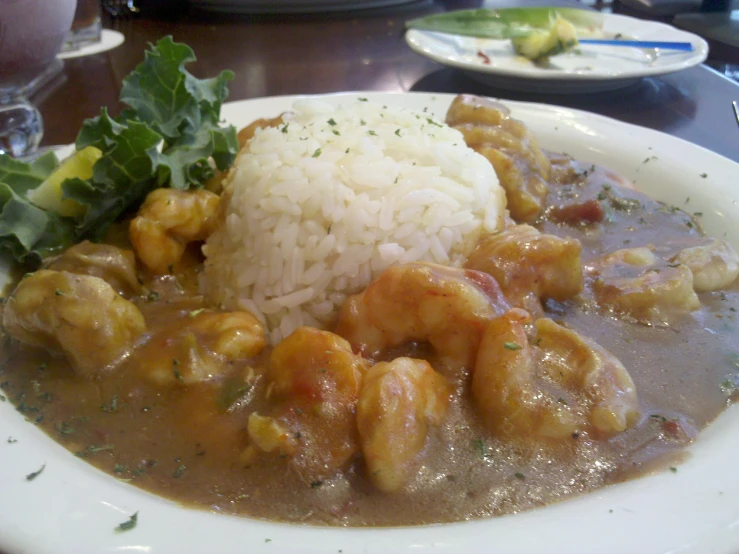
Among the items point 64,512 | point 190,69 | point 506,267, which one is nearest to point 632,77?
point 506,267

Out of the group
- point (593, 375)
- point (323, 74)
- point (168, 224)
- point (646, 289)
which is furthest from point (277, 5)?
point (593, 375)

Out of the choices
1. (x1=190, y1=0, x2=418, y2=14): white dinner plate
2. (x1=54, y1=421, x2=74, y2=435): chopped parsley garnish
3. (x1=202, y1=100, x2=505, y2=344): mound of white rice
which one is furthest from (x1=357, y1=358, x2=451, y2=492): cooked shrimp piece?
(x1=190, y1=0, x2=418, y2=14): white dinner plate

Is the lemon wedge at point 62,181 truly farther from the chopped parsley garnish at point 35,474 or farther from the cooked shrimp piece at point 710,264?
the cooked shrimp piece at point 710,264

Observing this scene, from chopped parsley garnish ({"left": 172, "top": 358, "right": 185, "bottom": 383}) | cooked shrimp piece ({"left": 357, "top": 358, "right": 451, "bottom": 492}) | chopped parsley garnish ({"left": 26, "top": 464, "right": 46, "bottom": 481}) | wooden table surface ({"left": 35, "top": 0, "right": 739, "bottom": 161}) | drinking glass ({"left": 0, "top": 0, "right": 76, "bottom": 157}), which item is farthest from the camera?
wooden table surface ({"left": 35, "top": 0, "right": 739, "bottom": 161})

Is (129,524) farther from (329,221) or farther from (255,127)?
(255,127)

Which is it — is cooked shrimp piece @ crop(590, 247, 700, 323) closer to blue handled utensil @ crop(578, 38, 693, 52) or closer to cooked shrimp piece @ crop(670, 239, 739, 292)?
cooked shrimp piece @ crop(670, 239, 739, 292)

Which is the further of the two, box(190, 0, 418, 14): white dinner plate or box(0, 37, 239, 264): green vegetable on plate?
box(190, 0, 418, 14): white dinner plate

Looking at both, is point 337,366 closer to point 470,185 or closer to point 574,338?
point 574,338
